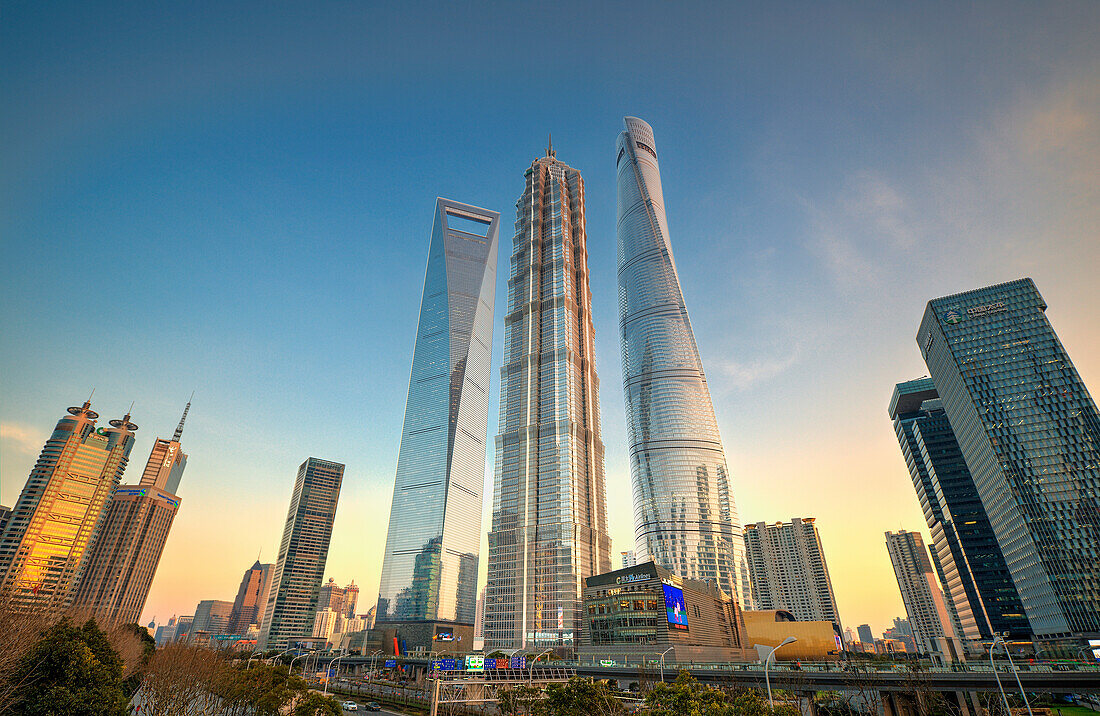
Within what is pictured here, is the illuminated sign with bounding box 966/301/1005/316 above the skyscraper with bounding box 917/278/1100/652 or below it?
above

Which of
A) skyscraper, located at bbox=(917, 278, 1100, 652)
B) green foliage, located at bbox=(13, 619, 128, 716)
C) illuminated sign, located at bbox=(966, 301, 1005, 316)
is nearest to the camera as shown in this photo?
green foliage, located at bbox=(13, 619, 128, 716)

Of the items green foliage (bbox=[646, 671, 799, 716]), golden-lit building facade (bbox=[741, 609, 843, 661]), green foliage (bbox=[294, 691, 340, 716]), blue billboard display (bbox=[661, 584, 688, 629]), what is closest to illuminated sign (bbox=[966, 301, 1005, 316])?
golden-lit building facade (bbox=[741, 609, 843, 661])

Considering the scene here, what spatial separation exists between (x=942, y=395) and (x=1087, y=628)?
246ft

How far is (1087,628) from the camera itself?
419 feet

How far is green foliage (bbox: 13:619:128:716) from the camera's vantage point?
110 feet

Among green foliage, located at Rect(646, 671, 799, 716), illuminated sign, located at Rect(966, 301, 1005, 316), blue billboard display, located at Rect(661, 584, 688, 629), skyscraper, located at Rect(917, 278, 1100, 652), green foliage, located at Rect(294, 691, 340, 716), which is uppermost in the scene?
illuminated sign, located at Rect(966, 301, 1005, 316)

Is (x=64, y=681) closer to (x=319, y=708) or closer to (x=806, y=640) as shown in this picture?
(x=319, y=708)

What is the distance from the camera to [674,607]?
360 ft

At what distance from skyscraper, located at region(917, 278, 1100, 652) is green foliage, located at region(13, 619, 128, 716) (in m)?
184

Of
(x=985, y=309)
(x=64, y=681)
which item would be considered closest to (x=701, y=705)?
(x=64, y=681)

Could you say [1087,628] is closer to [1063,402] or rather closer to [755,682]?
[1063,402]

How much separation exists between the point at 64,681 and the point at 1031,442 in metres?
197

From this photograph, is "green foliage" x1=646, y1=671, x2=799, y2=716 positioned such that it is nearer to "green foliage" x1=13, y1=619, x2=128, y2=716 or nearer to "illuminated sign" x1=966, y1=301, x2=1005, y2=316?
"green foliage" x1=13, y1=619, x2=128, y2=716

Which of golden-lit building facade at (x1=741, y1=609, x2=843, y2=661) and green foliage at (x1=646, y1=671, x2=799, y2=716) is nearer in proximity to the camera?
green foliage at (x1=646, y1=671, x2=799, y2=716)
